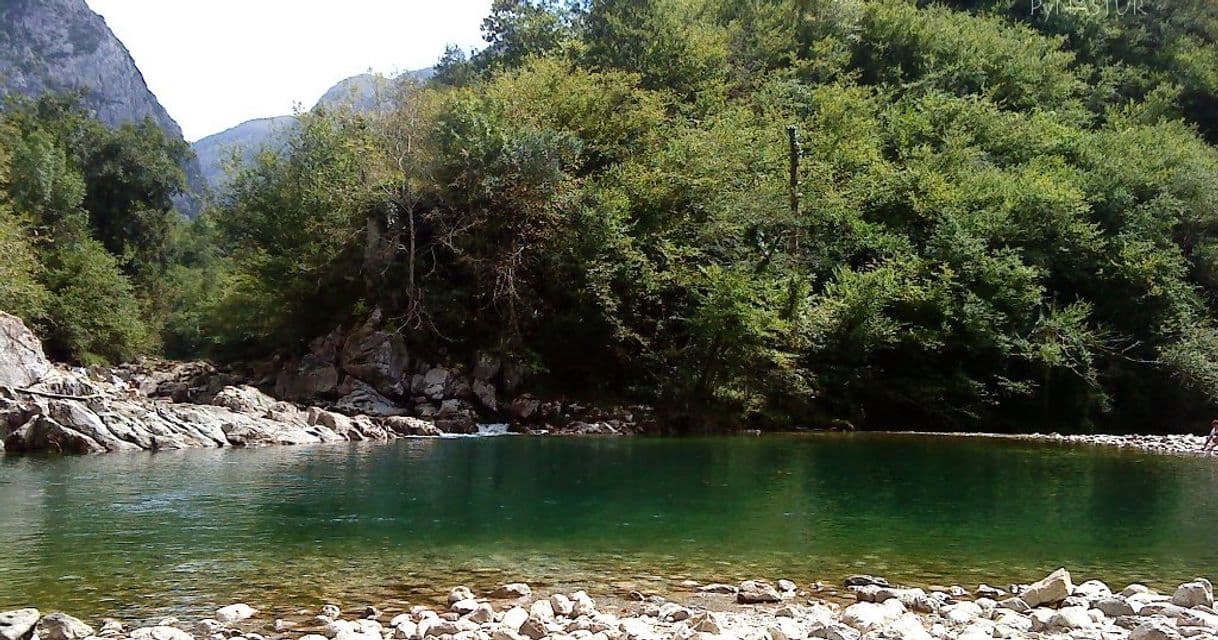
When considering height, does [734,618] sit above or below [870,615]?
below

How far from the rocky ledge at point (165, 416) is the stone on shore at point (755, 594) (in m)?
20.0

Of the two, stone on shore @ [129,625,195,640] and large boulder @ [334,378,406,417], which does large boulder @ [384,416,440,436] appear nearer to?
large boulder @ [334,378,406,417]

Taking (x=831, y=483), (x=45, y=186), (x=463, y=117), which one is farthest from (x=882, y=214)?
(x=45, y=186)

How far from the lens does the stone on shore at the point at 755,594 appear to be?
8.69 m

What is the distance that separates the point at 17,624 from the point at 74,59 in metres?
176

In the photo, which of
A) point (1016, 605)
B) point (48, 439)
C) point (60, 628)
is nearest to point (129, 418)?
point (48, 439)

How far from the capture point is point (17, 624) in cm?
643

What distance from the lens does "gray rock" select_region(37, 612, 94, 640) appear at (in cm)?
689

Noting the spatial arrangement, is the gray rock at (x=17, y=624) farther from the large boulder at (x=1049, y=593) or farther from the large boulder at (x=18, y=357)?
the large boulder at (x=18, y=357)

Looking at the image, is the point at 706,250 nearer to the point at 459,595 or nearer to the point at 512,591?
the point at 512,591

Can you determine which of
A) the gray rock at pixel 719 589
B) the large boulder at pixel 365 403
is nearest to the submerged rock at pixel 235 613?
the gray rock at pixel 719 589

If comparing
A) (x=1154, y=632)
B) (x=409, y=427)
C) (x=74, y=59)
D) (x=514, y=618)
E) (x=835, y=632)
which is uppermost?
(x=74, y=59)

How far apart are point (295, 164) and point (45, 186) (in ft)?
51.8

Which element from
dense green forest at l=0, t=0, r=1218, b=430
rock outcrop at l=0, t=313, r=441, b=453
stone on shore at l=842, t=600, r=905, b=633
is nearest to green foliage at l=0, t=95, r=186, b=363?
dense green forest at l=0, t=0, r=1218, b=430
